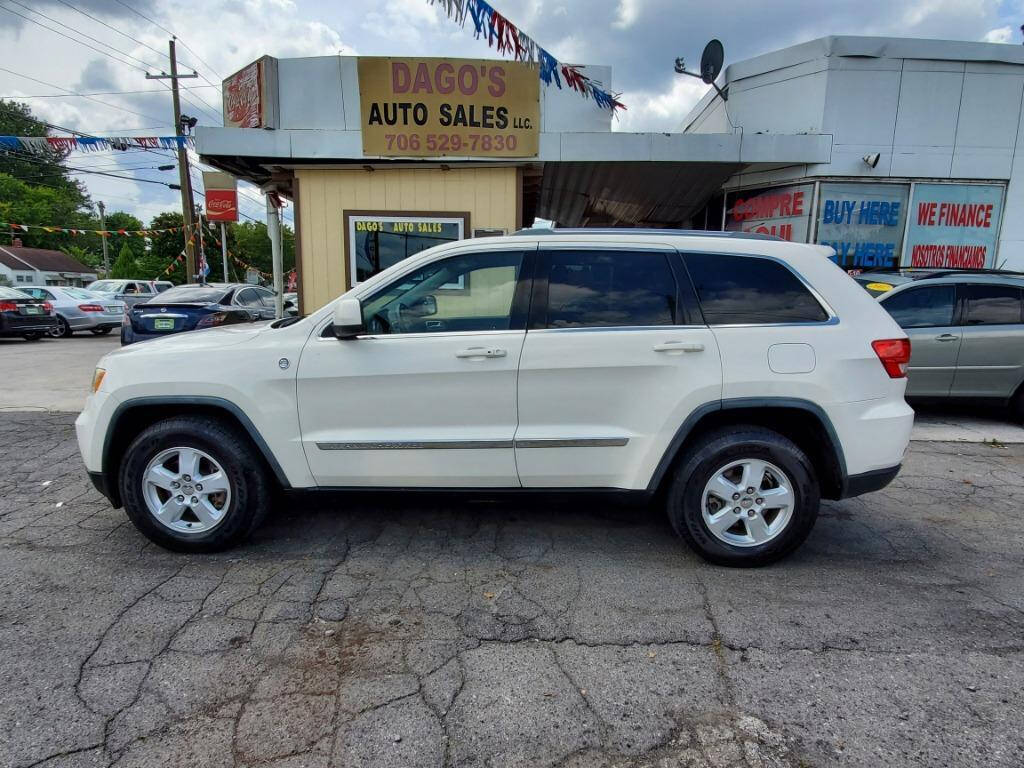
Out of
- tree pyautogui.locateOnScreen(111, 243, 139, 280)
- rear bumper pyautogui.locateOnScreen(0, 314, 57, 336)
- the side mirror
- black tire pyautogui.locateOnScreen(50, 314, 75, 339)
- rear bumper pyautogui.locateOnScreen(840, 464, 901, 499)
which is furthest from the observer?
tree pyautogui.locateOnScreen(111, 243, 139, 280)

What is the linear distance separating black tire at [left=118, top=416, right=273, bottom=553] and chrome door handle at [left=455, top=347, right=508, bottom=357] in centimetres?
136

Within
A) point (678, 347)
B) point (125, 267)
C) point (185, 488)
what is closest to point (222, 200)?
point (185, 488)

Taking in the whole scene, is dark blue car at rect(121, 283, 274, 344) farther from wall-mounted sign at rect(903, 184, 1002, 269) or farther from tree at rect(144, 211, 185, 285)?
tree at rect(144, 211, 185, 285)

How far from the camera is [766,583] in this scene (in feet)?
10.3

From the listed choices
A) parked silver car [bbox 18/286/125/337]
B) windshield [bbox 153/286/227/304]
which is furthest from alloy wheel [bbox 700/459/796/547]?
parked silver car [bbox 18/286/125/337]

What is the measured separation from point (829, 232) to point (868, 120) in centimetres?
168

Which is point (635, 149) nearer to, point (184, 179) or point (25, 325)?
point (25, 325)

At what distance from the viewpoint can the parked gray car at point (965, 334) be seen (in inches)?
255

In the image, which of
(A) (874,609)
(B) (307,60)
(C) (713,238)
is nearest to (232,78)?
(B) (307,60)

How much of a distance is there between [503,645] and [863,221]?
934 cm

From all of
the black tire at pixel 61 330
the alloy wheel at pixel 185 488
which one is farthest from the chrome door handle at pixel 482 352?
the black tire at pixel 61 330

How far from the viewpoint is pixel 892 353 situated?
3189 mm

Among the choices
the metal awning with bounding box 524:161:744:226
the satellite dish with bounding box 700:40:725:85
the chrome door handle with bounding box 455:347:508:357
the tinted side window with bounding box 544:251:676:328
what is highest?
the satellite dish with bounding box 700:40:725:85

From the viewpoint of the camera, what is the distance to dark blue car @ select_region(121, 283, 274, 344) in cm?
891
